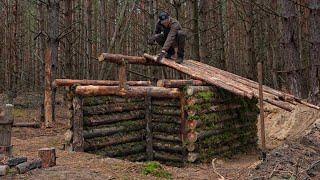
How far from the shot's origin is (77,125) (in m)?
9.28

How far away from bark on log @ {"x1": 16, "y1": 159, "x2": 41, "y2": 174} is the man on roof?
4.58 meters

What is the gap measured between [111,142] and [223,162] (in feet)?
9.09

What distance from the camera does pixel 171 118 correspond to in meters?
10.1

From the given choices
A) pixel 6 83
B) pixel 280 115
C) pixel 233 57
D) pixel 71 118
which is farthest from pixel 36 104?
pixel 233 57

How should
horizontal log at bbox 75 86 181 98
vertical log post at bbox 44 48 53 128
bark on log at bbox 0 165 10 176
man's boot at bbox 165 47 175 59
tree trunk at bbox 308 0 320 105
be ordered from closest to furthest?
1. bark on log at bbox 0 165 10 176
2. horizontal log at bbox 75 86 181 98
3. tree trunk at bbox 308 0 320 105
4. man's boot at bbox 165 47 175 59
5. vertical log post at bbox 44 48 53 128

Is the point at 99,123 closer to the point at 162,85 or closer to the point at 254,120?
the point at 162,85

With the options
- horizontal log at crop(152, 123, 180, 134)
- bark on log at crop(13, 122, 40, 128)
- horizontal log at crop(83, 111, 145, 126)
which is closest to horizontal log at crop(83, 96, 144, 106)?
horizontal log at crop(83, 111, 145, 126)

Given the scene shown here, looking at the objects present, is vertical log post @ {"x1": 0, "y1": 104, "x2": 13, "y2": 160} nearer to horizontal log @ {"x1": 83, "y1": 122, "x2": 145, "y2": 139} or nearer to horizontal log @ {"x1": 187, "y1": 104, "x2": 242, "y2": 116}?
horizontal log @ {"x1": 83, "y1": 122, "x2": 145, "y2": 139}

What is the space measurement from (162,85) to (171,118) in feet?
4.20

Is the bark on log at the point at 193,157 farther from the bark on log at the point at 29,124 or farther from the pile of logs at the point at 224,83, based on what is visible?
the bark on log at the point at 29,124

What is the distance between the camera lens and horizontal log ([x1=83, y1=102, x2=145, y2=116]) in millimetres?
9562

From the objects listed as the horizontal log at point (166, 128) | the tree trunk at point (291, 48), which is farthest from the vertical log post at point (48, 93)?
the tree trunk at point (291, 48)

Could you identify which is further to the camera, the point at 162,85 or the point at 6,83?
the point at 6,83

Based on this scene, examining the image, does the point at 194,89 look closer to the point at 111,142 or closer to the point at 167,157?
the point at 167,157
